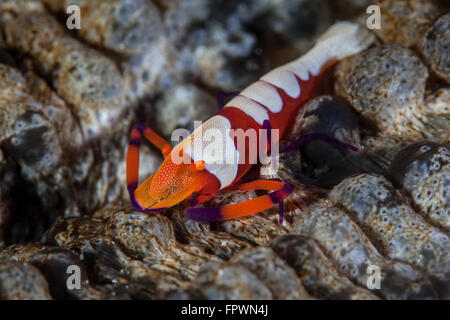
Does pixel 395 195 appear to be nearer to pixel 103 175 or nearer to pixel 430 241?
pixel 430 241

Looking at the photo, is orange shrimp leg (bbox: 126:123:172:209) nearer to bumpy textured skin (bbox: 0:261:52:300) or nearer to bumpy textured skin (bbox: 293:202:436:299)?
bumpy textured skin (bbox: 0:261:52:300)

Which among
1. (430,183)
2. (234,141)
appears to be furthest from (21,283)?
(430,183)

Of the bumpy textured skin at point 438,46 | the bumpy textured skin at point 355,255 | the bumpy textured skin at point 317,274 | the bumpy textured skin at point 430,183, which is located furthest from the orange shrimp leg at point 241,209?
the bumpy textured skin at point 438,46

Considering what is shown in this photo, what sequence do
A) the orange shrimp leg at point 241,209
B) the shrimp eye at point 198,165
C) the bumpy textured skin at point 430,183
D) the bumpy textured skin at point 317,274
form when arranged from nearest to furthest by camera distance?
the bumpy textured skin at point 317,274
the bumpy textured skin at point 430,183
the orange shrimp leg at point 241,209
the shrimp eye at point 198,165

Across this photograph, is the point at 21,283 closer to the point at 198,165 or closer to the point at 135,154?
the point at 198,165

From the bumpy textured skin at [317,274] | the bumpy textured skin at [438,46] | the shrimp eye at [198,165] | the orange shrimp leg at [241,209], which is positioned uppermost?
the bumpy textured skin at [438,46]

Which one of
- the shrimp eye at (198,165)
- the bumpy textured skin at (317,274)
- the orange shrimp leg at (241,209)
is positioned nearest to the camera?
the bumpy textured skin at (317,274)

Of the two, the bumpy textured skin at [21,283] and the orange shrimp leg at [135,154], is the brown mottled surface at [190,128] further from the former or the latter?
the orange shrimp leg at [135,154]

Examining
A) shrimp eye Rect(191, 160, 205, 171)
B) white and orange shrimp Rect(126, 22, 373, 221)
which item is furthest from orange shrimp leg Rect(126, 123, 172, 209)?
shrimp eye Rect(191, 160, 205, 171)
